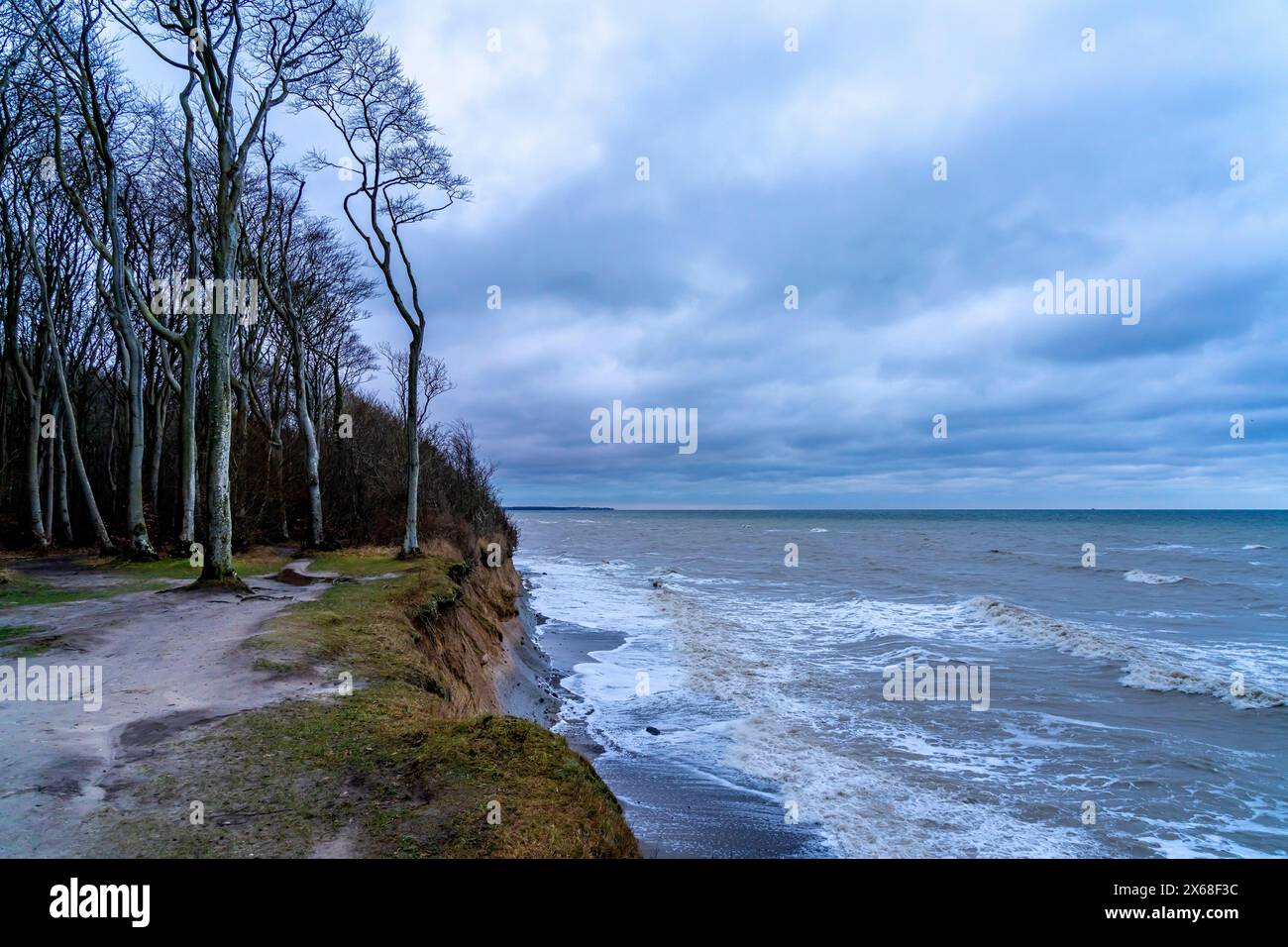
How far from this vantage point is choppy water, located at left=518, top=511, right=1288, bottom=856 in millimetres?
7887

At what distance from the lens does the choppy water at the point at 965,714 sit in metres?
7.89

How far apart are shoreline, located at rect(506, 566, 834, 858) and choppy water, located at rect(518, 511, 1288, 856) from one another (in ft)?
0.20

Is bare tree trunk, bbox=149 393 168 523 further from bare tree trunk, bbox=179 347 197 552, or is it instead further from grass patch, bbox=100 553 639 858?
grass patch, bbox=100 553 639 858

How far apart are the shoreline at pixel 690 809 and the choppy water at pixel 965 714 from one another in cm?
6

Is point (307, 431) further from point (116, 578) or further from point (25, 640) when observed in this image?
point (25, 640)

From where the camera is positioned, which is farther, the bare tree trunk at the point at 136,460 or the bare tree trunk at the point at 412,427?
the bare tree trunk at the point at 412,427

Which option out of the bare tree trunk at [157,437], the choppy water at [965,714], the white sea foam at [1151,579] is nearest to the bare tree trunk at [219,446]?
the choppy water at [965,714]

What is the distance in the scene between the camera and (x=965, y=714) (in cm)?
1213

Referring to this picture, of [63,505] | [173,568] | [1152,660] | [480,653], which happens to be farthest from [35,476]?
[1152,660]

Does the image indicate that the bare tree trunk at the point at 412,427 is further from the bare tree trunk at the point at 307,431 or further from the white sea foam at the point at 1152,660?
the white sea foam at the point at 1152,660

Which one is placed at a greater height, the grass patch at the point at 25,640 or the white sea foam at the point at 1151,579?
the grass patch at the point at 25,640

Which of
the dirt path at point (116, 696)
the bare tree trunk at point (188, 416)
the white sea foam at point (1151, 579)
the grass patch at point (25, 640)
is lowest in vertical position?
the white sea foam at point (1151, 579)

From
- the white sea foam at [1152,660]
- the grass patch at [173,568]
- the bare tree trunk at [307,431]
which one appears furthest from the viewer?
the bare tree trunk at [307,431]
